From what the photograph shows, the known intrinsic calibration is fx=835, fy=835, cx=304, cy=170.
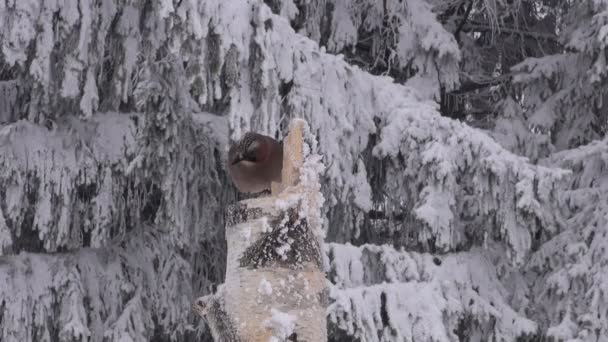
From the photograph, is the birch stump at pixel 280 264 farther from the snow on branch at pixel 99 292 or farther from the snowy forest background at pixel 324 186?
the snow on branch at pixel 99 292

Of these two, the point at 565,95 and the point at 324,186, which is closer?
the point at 324,186

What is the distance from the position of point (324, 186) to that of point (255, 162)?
2410 mm

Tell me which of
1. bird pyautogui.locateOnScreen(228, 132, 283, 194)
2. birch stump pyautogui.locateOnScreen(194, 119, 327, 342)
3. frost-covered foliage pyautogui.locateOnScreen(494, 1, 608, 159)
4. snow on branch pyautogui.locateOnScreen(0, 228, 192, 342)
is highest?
frost-covered foliage pyautogui.locateOnScreen(494, 1, 608, 159)

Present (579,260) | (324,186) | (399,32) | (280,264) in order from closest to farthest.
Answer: (280,264) < (324,186) < (579,260) < (399,32)

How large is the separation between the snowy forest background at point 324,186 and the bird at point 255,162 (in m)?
1.81

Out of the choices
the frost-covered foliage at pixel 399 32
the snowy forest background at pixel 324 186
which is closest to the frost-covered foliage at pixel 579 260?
the snowy forest background at pixel 324 186

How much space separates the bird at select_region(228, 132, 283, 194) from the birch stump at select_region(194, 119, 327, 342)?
2cm

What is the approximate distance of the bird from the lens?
1297 millimetres

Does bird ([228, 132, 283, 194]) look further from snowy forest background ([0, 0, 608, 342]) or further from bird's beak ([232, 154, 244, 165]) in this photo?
snowy forest background ([0, 0, 608, 342])

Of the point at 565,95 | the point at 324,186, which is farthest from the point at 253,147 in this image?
the point at 565,95

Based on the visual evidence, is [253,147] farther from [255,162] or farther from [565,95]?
[565,95]

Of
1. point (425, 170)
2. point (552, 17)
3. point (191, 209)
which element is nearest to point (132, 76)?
point (191, 209)

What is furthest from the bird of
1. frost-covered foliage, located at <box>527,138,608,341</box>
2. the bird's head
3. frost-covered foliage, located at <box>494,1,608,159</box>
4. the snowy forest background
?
frost-covered foliage, located at <box>494,1,608,159</box>

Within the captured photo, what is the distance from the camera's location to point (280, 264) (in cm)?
125
